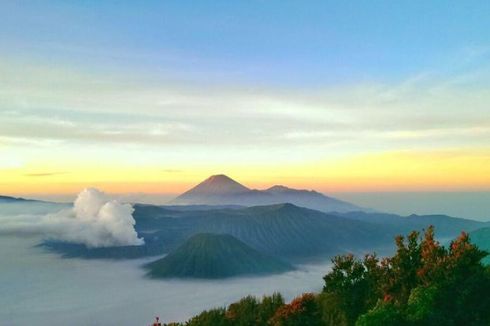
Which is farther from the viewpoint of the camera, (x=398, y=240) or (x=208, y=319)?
(x=208, y=319)

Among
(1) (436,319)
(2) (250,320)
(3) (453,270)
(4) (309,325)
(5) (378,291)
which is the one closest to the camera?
(1) (436,319)

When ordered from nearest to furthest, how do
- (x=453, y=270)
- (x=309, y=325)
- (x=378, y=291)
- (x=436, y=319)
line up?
(x=436, y=319) → (x=453, y=270) → (x=309, y=325) → (x=378, y=291)

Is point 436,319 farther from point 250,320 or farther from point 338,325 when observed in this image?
point 250,320

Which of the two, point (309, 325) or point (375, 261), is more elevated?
point (375, 261)

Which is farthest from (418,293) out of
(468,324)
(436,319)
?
(468,324)

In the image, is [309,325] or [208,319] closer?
[309,325]

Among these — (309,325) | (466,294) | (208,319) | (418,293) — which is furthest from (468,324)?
(208,319)

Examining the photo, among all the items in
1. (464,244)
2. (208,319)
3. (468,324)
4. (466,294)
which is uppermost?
(464,244)

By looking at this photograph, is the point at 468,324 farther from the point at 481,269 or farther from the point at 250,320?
the point at 250,320

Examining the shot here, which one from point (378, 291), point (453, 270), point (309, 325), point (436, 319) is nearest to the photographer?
point (436, 319)
